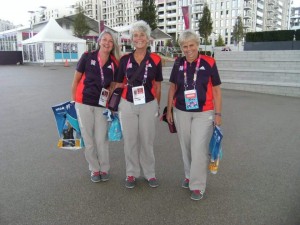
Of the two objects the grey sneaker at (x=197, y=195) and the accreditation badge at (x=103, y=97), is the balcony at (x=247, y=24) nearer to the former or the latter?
the accreditation badge at (x=103, y=97)

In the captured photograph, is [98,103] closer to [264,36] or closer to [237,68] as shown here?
[237,68]

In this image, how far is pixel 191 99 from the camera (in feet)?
10.6

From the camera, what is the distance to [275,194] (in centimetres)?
346

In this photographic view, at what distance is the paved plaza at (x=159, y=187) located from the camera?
301cm

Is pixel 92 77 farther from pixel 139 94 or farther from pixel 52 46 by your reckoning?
pixel 52 46

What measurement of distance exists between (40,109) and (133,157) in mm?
5588

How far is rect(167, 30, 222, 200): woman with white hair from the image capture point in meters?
3.22

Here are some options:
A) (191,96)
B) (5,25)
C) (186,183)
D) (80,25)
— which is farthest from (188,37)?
(5,25)

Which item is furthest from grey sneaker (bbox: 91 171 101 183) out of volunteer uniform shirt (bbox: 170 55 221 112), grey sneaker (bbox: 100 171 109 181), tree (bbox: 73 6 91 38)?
tree (bbox: 73 6 91 38)

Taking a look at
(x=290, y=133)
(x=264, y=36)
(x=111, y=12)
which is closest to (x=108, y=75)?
(x=290, y=133)

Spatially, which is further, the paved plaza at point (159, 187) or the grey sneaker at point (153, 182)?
the grey sneaker at point (153, 182)

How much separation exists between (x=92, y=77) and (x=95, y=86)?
0.36ft

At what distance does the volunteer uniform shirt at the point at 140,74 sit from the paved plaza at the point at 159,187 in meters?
1.15

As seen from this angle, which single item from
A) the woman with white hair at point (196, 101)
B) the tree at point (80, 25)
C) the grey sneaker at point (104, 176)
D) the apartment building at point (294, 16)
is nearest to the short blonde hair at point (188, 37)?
the woman with white hair at point (196, 101)
